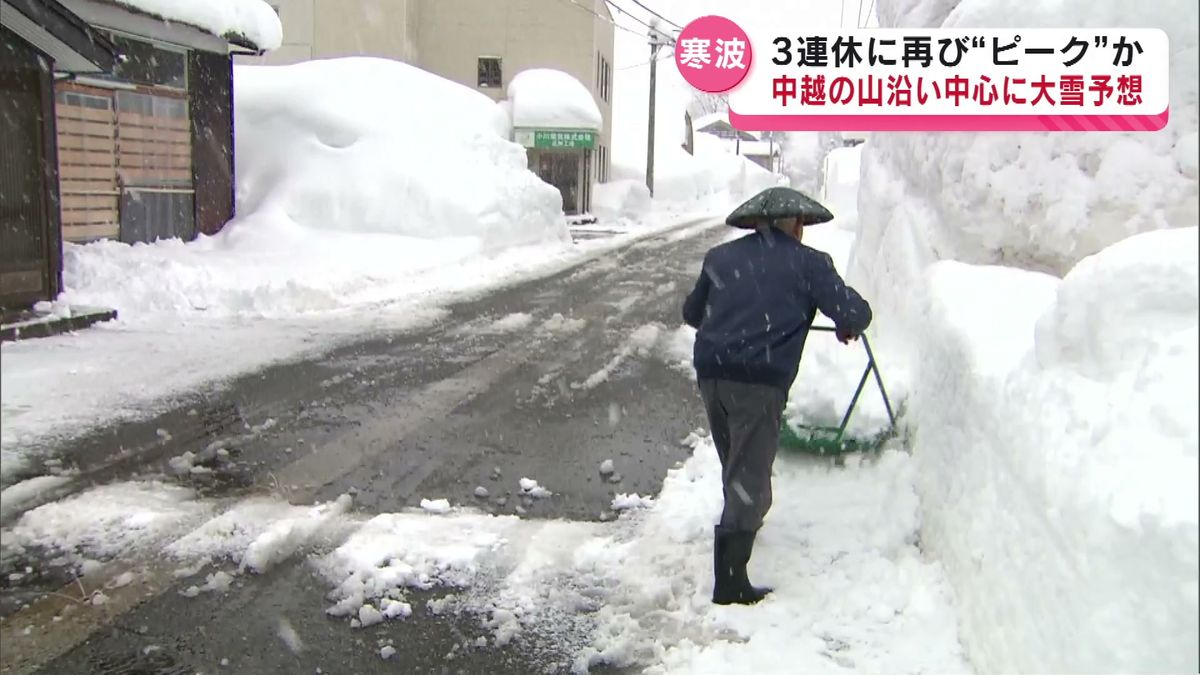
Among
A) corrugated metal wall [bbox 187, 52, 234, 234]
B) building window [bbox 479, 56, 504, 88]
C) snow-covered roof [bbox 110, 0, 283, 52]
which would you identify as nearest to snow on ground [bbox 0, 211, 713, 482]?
corrugated metal wall [bbox 187, 52, 234, 234]

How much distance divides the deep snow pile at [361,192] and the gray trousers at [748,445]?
8.53 m

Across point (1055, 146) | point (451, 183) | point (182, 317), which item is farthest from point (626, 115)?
point (1055, 146)

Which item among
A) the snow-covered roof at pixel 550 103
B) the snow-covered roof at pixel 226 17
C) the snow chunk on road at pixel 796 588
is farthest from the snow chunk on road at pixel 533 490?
the snow-covered roof at pixel 550 103

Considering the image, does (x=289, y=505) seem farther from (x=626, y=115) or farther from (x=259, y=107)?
(x=626, y=115)

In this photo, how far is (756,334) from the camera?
363cm

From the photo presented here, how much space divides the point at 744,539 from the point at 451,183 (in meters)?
15.1

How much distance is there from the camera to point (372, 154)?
17.7 metres

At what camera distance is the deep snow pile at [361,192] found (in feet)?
43.7

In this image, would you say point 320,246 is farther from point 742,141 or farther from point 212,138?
point 742,141

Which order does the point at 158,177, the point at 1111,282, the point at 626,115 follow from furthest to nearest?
the point at 626,115 < the point at 158,177 < the point at 1111,282

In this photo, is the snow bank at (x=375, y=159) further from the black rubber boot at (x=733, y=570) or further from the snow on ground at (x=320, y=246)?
the black rubber boot at (x=733, y=570)

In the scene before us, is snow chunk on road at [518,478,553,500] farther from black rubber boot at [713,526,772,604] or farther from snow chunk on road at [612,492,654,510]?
black rubber boot at [713,526,772,604]

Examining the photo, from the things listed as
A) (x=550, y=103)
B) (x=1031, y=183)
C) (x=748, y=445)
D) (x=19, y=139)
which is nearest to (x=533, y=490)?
(x=748, y=445)

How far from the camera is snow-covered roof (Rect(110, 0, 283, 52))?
1277 centimetres
